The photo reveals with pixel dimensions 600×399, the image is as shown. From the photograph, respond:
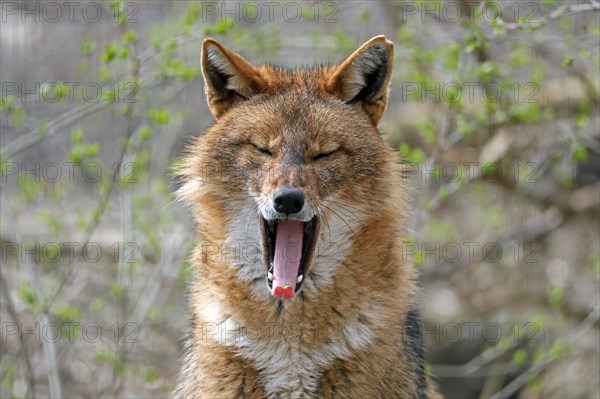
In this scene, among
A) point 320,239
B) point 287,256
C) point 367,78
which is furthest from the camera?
point 367,78

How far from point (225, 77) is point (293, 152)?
758mm

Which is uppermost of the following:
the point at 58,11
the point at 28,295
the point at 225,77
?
the point at 225,77

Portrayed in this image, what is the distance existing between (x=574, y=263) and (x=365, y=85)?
257 inches

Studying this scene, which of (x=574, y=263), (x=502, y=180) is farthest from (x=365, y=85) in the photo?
(x=574, y=263)

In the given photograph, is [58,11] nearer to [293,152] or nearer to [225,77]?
[225,77]

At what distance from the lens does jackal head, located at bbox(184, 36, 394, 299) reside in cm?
466

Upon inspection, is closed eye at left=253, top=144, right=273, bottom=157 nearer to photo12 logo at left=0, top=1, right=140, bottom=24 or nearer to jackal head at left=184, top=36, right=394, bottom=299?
jackal head at left=184, top=36, right=394, bottom=299

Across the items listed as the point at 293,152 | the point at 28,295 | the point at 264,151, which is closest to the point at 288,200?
the point at 293,152

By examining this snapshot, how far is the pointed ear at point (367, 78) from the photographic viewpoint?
502 cm

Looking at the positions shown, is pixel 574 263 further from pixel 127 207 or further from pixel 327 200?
pixel 327 200

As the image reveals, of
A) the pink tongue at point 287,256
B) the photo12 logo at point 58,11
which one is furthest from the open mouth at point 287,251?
the photo12 logo at point 58,11

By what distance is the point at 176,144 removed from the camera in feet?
38.5

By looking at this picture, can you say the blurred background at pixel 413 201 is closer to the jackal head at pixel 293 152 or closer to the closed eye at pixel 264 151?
the jackal head at pixel 293 152

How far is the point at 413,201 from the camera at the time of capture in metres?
6.67
